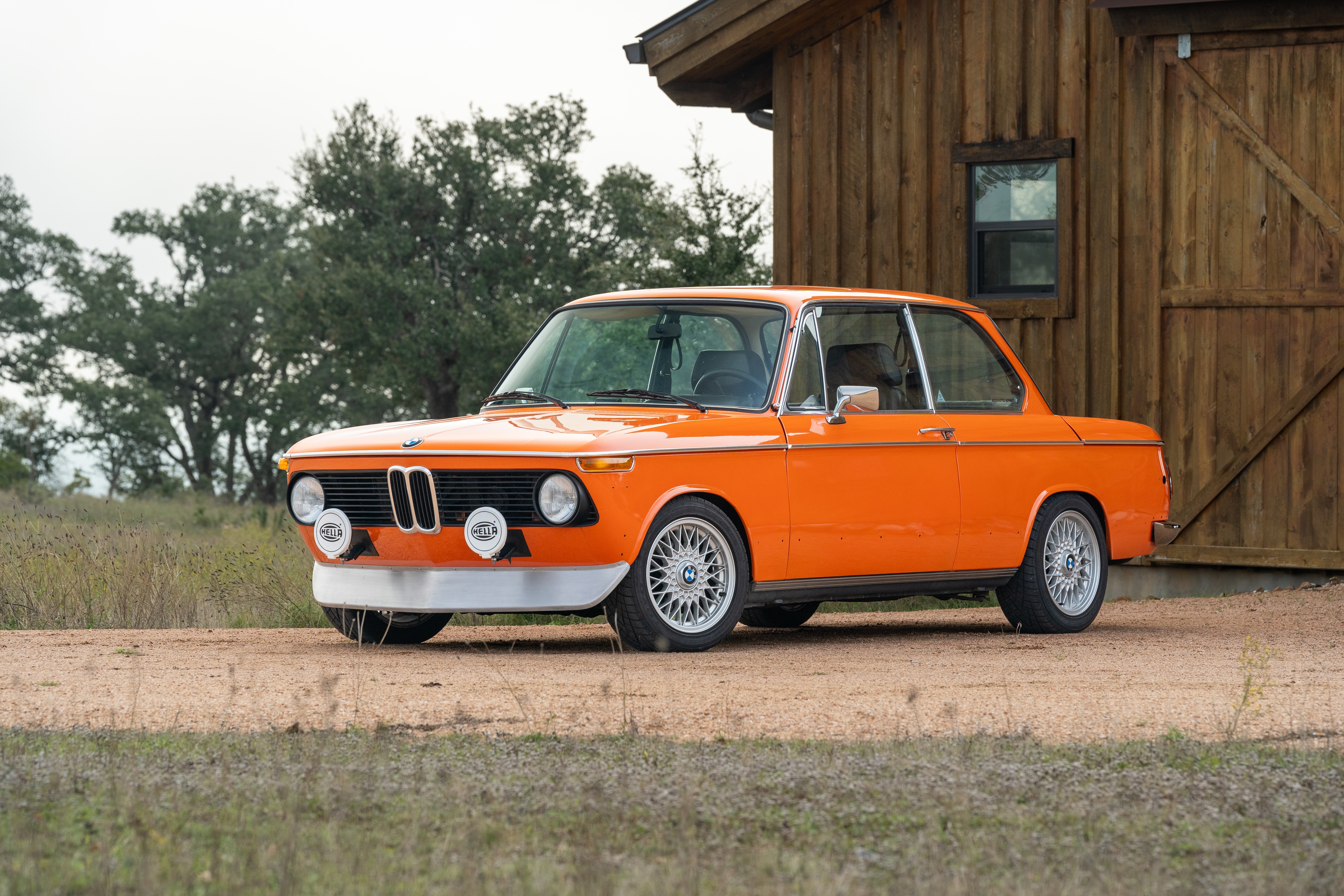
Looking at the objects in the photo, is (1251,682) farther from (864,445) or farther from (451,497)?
(451,497)

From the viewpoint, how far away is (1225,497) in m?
13.3

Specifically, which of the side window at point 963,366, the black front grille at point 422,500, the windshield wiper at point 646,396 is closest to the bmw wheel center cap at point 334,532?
the black front grille at point 422,500

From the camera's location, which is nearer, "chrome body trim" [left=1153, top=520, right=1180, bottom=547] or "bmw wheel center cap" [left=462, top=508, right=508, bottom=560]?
"bmw wheel center cap" [left=462, top=508, right=508, bottom=560]

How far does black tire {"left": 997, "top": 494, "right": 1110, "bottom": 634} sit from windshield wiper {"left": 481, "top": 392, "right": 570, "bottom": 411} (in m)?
2.82

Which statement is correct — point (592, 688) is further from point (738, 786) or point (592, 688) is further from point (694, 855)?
point (694, 855)

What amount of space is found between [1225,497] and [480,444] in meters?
7.70

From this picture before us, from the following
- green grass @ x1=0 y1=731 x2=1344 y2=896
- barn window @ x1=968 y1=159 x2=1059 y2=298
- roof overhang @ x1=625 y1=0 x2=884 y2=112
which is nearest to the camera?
green grass @ x1=0 y1=731 x2=1344 y2=896

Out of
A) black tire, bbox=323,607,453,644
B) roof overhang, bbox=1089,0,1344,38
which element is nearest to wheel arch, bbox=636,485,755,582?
black tire, bbox=323,607,453,644

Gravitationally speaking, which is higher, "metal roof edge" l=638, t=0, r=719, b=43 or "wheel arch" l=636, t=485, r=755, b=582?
"metal roof edge" l=638, t=0, r=719, b=43

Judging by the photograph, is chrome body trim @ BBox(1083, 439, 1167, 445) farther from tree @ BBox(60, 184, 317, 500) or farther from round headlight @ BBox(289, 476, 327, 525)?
tree @ BBox(60, 184, 317, 500)

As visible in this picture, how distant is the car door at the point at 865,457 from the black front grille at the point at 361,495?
198 cm

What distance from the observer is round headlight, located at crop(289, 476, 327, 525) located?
8344 millimetres

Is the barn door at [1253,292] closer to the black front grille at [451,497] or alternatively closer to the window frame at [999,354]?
the window frame at [999,354]

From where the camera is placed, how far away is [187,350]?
5025 centimetres
